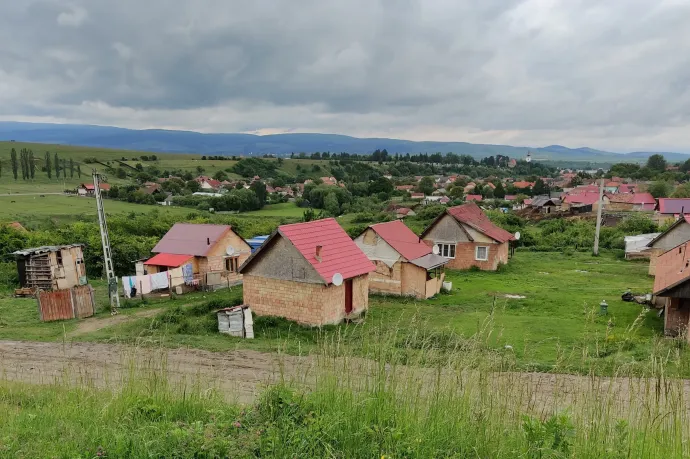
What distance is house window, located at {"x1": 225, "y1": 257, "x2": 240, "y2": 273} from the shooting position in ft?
92.8

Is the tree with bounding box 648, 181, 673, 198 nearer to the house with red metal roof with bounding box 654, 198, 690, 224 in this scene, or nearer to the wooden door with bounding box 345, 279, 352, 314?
the house with red metal roof with bounding box 654, 198, 690, 224

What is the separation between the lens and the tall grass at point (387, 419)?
14.0ft

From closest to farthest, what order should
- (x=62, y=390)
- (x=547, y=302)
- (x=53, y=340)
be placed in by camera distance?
(x=62, y=390) < (x=53, y=340) < (x=547, y=302)

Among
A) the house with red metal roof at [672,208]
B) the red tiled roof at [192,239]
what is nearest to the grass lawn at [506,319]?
the red tiled roof at [192,239]

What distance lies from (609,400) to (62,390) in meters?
7.51

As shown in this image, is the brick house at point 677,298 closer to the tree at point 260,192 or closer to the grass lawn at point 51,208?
the grass lawn at point 51,208

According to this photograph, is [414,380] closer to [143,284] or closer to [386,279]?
[386,279]

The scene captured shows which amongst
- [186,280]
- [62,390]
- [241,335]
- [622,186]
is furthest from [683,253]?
[622,186]

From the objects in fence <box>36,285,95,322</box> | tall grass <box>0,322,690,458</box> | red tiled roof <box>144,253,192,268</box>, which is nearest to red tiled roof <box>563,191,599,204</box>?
red tiled roof <box>144,253,192,268</box>

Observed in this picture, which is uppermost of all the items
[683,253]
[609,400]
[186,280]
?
[609,400]

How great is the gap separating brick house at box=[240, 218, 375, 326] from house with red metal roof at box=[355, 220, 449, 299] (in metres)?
4.73

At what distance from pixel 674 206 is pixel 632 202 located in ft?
75.0

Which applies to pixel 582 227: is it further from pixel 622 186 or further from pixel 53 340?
pixel 622 186

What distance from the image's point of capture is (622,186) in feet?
340
